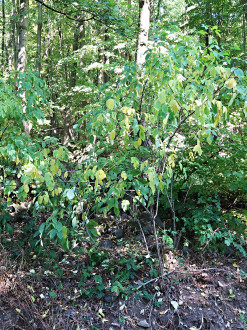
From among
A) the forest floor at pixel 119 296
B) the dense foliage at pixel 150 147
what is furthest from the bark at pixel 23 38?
the forest floor at pixel 119 296

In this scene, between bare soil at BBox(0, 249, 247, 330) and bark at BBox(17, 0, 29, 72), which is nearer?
bare soil at BBox(0, 249, 247, 330)

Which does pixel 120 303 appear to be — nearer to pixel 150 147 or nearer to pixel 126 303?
pixel 126 303

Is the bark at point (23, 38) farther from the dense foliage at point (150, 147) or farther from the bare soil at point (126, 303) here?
the bare soil at point (126, 303)

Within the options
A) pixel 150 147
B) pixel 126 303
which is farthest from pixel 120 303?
pixel 150 147

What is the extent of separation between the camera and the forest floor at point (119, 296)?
289cm

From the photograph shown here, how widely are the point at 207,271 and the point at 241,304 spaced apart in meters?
0.60

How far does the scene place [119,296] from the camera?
10.4 ft

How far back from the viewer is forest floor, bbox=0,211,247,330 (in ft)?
9.47

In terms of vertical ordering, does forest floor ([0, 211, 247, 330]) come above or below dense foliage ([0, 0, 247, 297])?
below

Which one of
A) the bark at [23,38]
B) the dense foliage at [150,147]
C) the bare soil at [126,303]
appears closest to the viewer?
the dense foliage at [150,147]

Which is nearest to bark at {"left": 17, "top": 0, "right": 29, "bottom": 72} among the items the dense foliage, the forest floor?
the dense foliage

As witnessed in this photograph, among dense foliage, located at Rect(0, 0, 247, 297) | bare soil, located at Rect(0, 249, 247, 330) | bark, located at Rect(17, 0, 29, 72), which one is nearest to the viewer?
dense foliage, located at Rect(0, 0, 247, 297)

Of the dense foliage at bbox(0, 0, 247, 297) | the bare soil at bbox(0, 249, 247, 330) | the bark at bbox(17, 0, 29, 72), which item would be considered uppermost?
the bark at bbox(17, 0, 29, 72)

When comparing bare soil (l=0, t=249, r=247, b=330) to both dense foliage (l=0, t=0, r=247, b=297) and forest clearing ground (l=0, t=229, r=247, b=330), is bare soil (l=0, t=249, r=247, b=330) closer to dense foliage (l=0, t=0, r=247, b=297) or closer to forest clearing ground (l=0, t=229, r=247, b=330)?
forest clearing ground (l=0, t=229, r=247, b=330)
